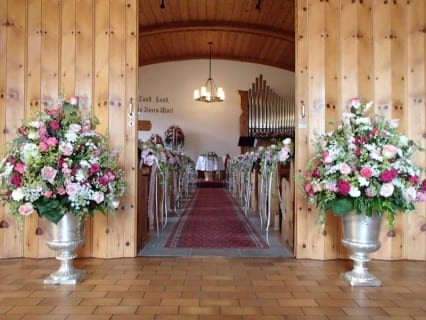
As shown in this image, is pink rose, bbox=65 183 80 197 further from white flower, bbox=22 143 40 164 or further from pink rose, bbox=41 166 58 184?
white flower, bbox=22 143 40 164

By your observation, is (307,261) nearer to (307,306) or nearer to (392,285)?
(392,285)

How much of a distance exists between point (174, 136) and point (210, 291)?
987cm

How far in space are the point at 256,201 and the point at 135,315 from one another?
426 centimetres

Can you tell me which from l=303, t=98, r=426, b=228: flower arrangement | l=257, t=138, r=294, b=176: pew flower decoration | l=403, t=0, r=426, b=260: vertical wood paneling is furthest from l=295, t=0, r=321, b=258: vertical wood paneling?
l=403, t=0, r=426, b=260: vertical wood paneling

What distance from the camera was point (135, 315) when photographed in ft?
6.89

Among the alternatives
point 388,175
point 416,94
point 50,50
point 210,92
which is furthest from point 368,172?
point 210,92

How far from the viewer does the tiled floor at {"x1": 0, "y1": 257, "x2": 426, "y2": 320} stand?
2.14 m

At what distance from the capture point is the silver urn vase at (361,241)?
2.62 metres

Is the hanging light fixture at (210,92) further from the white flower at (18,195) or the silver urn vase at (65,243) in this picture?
the white flower at (18,195)

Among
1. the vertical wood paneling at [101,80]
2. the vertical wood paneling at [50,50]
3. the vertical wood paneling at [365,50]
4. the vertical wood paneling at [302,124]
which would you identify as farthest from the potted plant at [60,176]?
the vertical wood paneling at [365,50]

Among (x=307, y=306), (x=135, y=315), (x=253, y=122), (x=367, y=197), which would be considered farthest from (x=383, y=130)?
(x=253, y=122)

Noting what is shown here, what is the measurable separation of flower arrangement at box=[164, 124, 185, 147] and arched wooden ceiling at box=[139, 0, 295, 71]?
222 cm

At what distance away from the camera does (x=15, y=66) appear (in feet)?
11.0

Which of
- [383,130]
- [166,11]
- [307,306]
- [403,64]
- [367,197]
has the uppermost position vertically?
[166,11]
